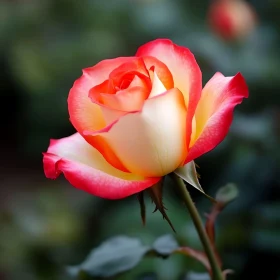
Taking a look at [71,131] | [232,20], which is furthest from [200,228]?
[71,131]

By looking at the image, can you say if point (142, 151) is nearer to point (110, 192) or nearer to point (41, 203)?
point (110, 192)

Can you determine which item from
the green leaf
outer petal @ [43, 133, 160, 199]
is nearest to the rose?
outer petal @ [43, 133, 160, 199]

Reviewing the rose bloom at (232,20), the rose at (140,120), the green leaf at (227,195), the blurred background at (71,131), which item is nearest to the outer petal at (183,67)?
the rose at (140,120)

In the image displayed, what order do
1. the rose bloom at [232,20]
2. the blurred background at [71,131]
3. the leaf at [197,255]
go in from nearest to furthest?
the leaf at [197,255]
the blurred background at [71,131]
the rose bloom at [232,20]

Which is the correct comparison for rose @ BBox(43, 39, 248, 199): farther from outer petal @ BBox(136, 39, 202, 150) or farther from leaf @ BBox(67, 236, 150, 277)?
leaf @ BBox(67, 236, 150, 277)

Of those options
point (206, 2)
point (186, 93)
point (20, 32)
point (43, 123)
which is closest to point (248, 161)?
point (186, 93)

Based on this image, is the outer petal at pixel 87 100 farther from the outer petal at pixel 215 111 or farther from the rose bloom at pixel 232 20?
the rose bloom at pixel 232 20
